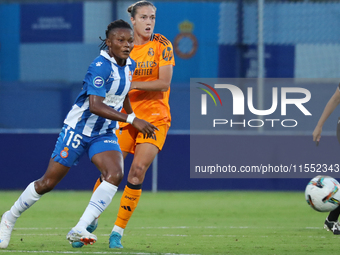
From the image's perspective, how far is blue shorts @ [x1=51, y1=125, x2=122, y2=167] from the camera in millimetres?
5238

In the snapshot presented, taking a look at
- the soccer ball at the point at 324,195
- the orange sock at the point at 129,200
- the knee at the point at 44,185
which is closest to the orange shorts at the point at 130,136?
the orange sock at the point at 129,200

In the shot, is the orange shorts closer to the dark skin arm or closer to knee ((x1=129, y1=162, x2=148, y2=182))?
knee ((x1=129, y1=162, x2=148, y2=182))

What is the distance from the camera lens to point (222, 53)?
591 inches

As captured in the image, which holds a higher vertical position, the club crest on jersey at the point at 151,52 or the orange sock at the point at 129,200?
the club crest on jersey at the point at 151,52

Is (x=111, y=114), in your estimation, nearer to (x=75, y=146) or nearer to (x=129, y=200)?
(x=75, y=146)

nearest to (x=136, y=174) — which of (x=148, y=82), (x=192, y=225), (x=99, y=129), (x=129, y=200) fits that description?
(x=129, y=200)

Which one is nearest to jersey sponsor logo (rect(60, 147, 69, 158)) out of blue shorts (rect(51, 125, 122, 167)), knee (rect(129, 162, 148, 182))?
blue shorts (rect(51, 125, 122, 167))

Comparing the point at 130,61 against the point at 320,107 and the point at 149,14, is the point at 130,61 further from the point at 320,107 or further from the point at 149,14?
the point at 320,107

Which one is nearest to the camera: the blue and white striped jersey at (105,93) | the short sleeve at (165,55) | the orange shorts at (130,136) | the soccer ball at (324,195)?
the blue and white striped jersey at (105,93)

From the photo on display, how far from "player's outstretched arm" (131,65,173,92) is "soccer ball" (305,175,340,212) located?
2.01 m

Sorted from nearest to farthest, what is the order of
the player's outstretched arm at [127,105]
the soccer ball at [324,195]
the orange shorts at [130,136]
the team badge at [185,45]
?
the player's outstretched arm at [127,105] < the orange shorts at [130,136] < the soccer ball at [324,195] < the team badge at [185,45]

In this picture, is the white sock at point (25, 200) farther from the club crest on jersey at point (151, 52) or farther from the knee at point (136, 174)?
the club crest on jersey at point (151, 52)

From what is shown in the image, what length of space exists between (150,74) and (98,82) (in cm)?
116

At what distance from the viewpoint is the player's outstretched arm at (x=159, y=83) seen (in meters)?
5.94
